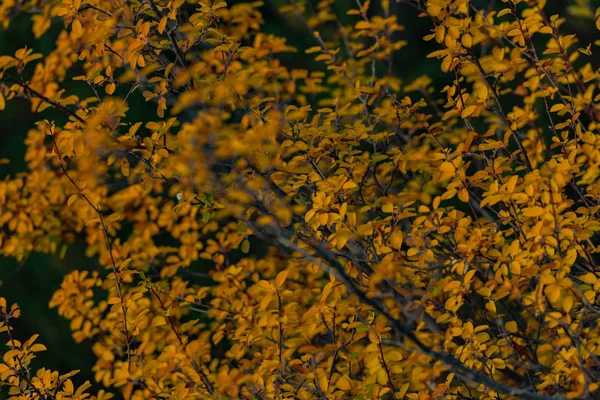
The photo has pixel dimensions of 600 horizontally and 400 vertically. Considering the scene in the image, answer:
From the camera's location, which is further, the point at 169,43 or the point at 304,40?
the point at 304,40

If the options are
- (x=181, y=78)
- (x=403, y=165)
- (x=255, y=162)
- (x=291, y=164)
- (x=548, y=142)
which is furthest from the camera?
(x=548, y=142)

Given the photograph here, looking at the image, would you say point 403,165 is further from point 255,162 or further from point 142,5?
point 142,5

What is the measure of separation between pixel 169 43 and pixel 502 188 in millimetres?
1255

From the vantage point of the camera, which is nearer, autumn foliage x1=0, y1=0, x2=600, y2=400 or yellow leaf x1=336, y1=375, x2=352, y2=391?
autumn foliage x1=0, y1=0, x2=600, y2=400

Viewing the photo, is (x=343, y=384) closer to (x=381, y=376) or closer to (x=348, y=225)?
(x=381, y=376)

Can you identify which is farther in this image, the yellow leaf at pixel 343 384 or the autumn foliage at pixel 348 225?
the yellow leaf at pixel 343 384

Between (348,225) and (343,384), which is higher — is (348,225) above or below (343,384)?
above

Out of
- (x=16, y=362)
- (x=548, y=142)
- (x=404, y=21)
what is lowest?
(x=548, y=142)

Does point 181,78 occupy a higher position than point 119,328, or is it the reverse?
point 181,78

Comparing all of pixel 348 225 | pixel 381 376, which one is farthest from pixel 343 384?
pixel 348 225

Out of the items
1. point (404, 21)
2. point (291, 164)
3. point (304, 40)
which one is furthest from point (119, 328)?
point (404, 21)

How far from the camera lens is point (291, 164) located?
108 inches

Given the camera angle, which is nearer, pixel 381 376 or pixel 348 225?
pixel 381 376

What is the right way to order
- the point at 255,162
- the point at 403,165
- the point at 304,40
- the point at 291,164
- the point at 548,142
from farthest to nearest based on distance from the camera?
the point at 304,40 → the point at 548,142 → the point at 403,165 → the point at 291,164 → the point at 255,162
